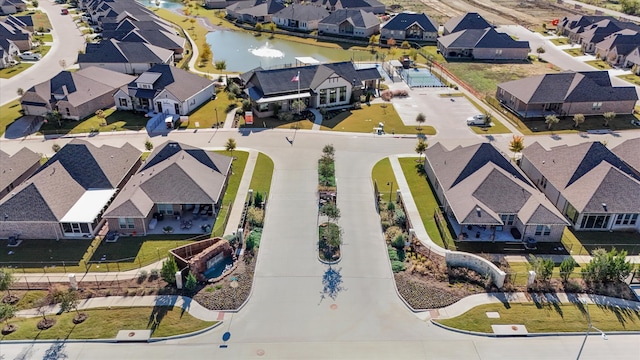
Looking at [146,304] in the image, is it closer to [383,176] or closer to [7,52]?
[383,176]

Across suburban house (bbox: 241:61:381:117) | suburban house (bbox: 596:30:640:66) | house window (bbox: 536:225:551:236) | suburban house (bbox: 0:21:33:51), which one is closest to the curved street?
house window (bbox: 536:225:551:236)

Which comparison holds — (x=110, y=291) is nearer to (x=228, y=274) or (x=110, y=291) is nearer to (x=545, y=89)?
(x=228, y=274)

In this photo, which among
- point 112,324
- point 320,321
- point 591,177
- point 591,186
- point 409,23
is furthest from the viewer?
point 409,23

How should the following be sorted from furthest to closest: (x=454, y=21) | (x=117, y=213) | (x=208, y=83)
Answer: (x=454, y=21) < (x=208, y=83) < (x=117, y=213)

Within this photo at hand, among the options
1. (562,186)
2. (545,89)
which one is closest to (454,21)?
(545,89)

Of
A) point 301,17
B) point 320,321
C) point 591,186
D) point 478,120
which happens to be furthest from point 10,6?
point 591,186

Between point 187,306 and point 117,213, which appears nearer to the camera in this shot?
point 187,306
